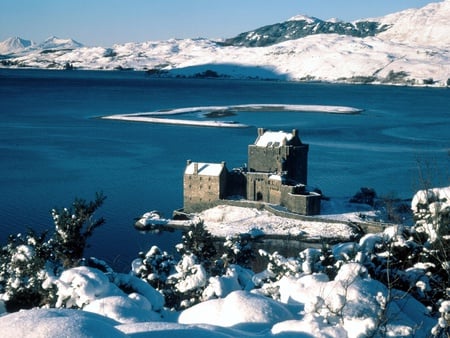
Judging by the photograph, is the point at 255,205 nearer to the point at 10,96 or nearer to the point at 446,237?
the point at 446,237

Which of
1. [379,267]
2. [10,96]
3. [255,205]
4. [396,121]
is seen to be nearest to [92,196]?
[255,205]

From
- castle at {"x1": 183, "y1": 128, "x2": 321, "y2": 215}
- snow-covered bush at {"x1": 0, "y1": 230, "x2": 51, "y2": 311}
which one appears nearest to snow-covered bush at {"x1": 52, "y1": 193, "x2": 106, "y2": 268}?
snow-covered bush at {"x1": 0, "y1": 230, "x2": 51, "y2": 311}

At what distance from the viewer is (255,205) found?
1414 inches

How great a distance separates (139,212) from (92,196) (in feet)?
15.2

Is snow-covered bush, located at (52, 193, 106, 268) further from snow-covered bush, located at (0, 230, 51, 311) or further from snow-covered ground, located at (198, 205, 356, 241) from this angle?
snow-covered ground, located at (198, 205, 356, 241)

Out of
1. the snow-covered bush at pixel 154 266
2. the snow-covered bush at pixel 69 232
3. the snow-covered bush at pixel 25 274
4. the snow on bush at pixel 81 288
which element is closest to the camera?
the snow on bush at pixel 81 288

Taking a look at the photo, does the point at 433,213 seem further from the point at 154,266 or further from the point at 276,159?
the point at 276,159

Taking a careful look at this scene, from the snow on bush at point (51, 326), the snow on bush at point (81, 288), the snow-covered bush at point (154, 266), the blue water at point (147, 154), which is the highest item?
the snow on bush at point (51, 326)

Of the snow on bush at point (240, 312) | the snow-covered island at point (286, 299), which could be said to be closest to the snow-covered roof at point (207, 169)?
the snow-covered island at point (286, 299)

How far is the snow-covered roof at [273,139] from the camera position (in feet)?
122

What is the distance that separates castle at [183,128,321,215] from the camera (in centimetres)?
3603

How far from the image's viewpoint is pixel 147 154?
57.0 meters

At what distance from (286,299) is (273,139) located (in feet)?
95.6

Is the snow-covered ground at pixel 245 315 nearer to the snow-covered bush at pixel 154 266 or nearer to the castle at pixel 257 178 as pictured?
the snow-covered bush at pixel 154 266
